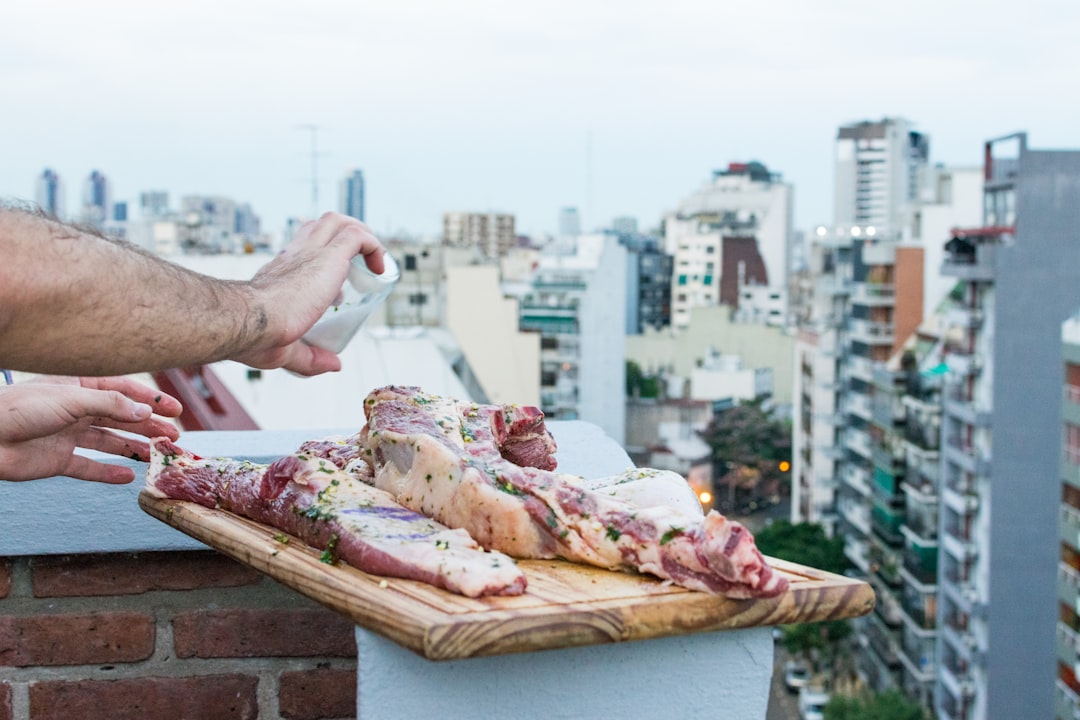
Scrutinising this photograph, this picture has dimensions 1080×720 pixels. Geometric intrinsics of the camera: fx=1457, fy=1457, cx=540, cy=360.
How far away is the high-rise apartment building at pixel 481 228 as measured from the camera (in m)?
70.2

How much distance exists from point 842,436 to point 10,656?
34376mm

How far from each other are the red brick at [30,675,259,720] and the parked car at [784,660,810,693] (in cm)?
2836

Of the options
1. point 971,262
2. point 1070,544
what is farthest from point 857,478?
point 1070,544

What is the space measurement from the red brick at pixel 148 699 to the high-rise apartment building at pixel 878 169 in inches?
2449

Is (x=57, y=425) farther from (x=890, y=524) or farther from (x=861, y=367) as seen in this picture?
(x=861, y=367)

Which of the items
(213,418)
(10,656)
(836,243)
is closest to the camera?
(10,656)

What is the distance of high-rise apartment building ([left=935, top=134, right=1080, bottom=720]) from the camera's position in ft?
78.7

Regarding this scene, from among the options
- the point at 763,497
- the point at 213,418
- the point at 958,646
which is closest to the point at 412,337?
the point at 213,418

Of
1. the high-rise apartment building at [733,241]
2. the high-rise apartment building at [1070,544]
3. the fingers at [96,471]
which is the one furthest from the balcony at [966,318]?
the high-rise apartment building at [733,241]

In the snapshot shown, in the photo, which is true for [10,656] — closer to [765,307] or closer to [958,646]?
[958,646]

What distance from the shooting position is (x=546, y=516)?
4.44 feet

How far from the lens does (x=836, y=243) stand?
3741cm

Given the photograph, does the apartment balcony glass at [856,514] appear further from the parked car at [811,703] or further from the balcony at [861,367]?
the parked car at [811,703]

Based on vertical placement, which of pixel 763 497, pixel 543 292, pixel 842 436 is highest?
pixel 543 292
